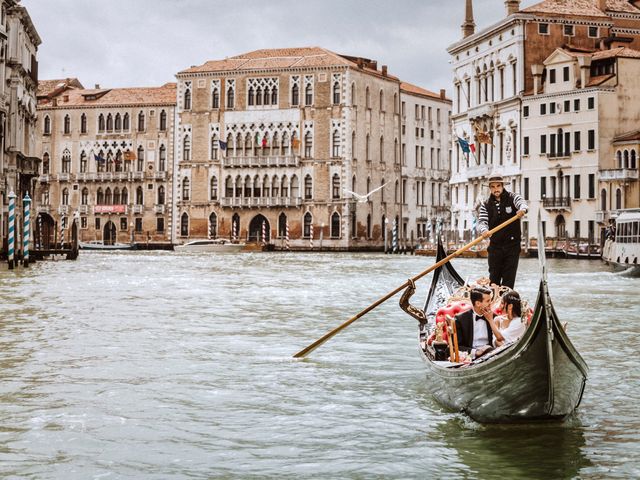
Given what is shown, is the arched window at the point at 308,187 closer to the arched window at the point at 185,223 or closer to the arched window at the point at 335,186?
the arched window at the point at 335,186

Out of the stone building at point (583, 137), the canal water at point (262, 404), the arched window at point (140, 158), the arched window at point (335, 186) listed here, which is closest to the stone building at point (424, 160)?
the arched window at point (335, 186)

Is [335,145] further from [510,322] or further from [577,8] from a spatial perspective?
[510,322]

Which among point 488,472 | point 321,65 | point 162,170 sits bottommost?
point 488,472

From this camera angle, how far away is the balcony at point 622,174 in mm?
38062

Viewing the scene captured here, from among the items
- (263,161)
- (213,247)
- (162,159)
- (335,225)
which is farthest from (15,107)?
(162,159)

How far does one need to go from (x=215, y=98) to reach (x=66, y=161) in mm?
9437

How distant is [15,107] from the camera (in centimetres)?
3169

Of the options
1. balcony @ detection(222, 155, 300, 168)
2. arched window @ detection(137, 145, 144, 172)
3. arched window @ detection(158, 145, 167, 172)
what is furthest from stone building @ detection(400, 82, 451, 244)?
arched window @ detection(137, 145, 144, 172)

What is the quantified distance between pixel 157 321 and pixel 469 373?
7184 mm

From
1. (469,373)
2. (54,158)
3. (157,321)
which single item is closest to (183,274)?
(157,321)

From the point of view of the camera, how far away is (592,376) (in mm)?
8234

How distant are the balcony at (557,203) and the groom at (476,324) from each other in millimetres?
35509

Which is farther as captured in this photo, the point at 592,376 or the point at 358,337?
the point at 358,337

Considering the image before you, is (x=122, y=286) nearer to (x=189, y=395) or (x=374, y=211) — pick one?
(x=189, y=395)
